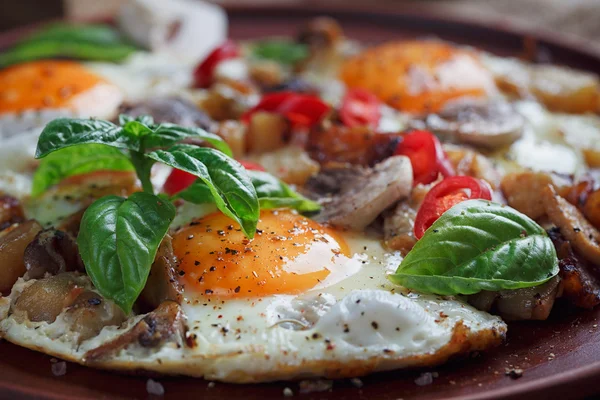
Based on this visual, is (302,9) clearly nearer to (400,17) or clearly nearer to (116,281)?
(400,17)

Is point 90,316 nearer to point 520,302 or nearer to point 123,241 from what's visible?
point 123,241

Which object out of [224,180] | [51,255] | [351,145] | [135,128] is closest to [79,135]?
[135,128]

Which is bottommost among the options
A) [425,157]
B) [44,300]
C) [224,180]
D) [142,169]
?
[44,300]

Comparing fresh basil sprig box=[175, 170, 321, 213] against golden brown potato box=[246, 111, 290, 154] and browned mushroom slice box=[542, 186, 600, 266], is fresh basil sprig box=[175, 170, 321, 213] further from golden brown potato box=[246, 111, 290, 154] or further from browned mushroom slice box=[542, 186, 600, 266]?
browned mushroom slice box=[542, 186, 600, 266]

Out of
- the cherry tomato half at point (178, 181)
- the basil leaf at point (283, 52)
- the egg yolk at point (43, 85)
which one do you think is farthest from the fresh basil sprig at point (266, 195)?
the basil leaf at point (283, 52)

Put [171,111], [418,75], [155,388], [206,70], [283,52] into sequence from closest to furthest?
[155,388], [171,111], [418,75], [206,70], [283,52]

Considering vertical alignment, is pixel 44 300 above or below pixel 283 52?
above

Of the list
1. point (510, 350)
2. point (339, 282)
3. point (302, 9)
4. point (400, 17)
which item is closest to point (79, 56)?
point (302, 9)
